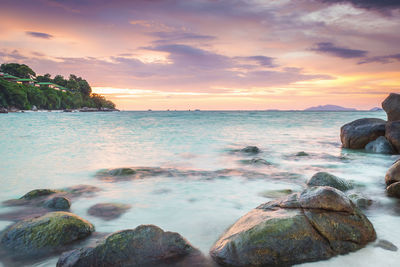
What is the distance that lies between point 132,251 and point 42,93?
333 ft

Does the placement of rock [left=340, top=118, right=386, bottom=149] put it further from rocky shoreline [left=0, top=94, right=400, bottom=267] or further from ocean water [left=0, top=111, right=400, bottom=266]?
rocky shoreline [left=0, top=94, right=400, bottom=267]

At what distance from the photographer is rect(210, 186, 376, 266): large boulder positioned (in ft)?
10.1

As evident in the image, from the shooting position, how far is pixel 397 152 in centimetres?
1087

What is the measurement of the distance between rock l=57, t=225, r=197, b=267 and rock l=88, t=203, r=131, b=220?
66.0 inches

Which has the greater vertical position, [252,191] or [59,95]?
[59,95]

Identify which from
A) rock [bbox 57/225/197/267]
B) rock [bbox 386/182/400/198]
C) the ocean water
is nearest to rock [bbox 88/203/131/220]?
the ocean water

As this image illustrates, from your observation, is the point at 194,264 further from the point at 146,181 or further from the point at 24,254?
the point at 146,181

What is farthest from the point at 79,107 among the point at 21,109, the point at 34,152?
the point at 34,152

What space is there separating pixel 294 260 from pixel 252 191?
325 centimetres

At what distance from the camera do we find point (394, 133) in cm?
1086

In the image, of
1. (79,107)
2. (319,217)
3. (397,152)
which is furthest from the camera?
(79,107)

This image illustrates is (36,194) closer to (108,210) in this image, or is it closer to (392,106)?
(108,210)

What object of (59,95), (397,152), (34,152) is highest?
(59,95)

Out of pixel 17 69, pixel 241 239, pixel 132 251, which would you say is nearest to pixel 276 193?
pixel 241 239
